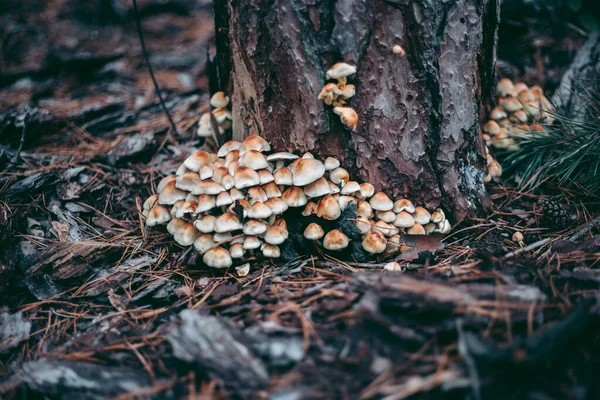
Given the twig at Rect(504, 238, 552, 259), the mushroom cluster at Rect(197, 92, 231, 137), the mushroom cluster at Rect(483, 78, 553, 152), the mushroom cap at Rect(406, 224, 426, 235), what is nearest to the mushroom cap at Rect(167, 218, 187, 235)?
the mushroom cluster at Rect(197, 92, 231, 137)

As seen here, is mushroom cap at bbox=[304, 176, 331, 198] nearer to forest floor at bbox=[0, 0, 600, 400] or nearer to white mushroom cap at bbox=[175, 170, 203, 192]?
forest floor at bbox=[0, 0, 600, 400]

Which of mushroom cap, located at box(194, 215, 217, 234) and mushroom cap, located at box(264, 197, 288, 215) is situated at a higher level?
mushroom cap, located at box(264, 197, 288, 215)

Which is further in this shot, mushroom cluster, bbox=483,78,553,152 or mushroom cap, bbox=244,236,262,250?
mushroom cluster, bbox=483,78,553,152

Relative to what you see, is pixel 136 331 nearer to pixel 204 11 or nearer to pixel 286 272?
pixel 286 272

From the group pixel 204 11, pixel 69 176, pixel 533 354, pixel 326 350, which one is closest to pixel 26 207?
pixel 69 176

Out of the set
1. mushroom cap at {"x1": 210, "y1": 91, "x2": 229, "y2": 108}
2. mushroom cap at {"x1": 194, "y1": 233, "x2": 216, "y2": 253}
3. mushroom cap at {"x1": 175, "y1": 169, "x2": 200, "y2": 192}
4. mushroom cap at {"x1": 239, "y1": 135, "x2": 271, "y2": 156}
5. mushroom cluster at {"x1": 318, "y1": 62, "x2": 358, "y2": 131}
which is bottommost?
mushroom cap at {"x1": 194, "y1": 233, "x2": 216, "y2": 253}

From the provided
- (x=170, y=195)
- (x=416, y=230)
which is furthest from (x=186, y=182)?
(x=416, y=230)

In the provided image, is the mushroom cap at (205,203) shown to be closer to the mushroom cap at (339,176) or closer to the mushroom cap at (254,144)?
the mushroom cap at (254,144)
